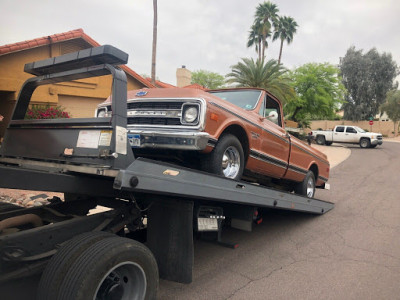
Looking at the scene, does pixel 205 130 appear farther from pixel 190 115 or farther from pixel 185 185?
pixel 185 185

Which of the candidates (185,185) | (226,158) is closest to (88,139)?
(185,185)

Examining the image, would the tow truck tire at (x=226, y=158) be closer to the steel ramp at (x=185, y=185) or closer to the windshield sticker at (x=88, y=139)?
the steel ramp at (x=185, y=185)

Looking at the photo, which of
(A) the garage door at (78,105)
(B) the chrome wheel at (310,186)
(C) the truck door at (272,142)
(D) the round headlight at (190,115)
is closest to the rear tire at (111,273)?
(D) the round headlight at (190,115)

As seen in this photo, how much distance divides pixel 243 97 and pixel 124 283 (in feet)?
11.4

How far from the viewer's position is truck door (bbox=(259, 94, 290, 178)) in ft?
16.0

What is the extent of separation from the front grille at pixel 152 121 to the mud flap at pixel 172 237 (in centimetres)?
89

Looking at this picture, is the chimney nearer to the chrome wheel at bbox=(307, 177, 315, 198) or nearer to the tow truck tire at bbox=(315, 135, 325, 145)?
the tow truck tire at bbox=(315, 135, 325, 145)

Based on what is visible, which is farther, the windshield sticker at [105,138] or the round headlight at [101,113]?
the round headlight at [101,113]

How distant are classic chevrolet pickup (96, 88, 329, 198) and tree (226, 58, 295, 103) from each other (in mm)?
19724

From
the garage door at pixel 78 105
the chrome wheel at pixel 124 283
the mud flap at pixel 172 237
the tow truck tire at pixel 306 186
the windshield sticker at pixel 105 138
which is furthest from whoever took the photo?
the garage door at pixel 78 105

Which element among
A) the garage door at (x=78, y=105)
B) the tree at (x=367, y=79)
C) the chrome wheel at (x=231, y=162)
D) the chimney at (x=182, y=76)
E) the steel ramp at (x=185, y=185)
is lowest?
the steel ramp at (x=185, y=185)

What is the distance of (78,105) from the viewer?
12.4 metres

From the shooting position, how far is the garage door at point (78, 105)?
11898mm

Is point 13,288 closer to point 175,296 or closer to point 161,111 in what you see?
point 175,296
